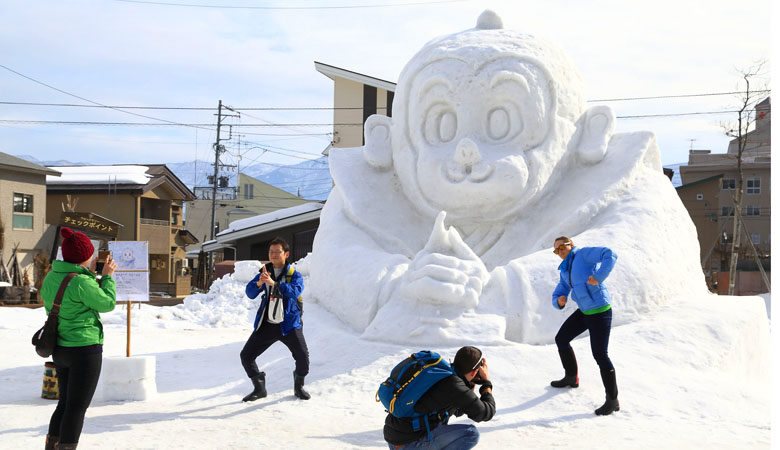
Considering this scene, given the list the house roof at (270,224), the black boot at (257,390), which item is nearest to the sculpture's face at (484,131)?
the black boot at (257,390)

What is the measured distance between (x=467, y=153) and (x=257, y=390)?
101 inches

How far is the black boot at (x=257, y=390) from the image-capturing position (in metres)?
5.09

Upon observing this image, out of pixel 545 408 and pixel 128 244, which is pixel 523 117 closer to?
pixel 545 408

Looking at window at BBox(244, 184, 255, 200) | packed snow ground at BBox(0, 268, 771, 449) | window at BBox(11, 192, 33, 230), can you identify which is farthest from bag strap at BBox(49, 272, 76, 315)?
window at BBox(244, 184, 255, 200)

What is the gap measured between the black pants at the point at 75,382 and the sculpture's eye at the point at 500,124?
3881 mm

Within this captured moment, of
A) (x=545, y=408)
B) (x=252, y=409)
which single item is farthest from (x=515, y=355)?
(x=252, y=409)

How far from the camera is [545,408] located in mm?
4699

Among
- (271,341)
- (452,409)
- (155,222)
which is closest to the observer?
(452,409)

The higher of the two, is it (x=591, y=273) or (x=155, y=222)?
(x=155, y=222)

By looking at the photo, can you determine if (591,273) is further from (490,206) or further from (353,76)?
(353,76)

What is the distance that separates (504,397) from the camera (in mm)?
4895

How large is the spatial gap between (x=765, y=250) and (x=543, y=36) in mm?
21018

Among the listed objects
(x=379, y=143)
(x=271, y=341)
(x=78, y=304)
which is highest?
(x=379, y=143)

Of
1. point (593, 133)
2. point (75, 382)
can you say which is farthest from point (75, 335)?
point (593, 133)
